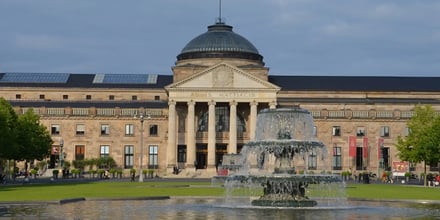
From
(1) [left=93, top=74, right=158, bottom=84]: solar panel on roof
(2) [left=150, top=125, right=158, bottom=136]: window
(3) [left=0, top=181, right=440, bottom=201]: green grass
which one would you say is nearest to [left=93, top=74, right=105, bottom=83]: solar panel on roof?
(1) [left=93, top=74, right=158, bottom=84]: solar panel on roof

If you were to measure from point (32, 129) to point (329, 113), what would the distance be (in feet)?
160

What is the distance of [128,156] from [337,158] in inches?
1223

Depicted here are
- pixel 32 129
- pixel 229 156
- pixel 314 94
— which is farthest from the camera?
pixel 314 94

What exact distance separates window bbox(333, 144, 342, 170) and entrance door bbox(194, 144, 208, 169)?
1917 centimetres

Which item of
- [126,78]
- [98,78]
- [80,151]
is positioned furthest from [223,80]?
[98,78]

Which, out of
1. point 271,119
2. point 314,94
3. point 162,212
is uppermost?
point 314,94

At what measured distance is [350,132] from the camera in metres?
123

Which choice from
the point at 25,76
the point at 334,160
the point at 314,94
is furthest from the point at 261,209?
the point at 25,76

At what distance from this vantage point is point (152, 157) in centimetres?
12169

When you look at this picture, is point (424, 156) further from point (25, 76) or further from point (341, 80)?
point (25, 76)

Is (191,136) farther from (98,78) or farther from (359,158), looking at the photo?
(98,78)

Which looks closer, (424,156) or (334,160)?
(424,156)

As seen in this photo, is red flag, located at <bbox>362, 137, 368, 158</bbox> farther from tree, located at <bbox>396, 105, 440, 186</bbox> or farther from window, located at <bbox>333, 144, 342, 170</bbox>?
tree, located at <bbox>396, 105, 440, 186</bbox>

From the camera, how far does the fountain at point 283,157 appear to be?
125ft
